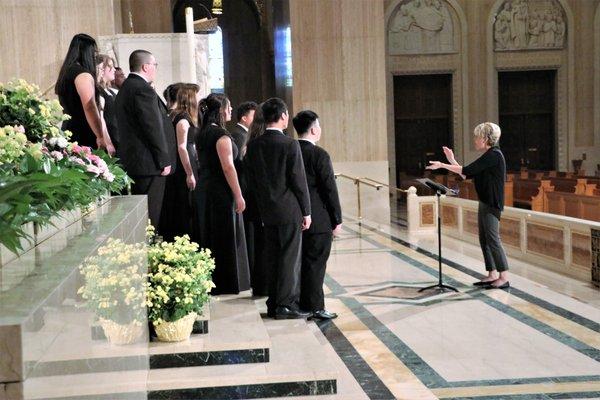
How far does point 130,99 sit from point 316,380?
2.25 meters

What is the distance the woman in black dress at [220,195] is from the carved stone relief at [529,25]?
58.5ft

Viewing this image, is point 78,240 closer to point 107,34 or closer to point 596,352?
point 596,352

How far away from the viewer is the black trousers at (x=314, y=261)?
6223mm

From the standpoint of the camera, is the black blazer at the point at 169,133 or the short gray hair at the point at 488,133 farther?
the short gray hair at the point at 488,133

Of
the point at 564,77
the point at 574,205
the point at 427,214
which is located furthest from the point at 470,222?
the point at 564,77

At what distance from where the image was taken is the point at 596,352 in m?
5.41

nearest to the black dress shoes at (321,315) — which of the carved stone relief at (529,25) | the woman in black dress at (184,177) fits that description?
the woman in black dress at (184,177)

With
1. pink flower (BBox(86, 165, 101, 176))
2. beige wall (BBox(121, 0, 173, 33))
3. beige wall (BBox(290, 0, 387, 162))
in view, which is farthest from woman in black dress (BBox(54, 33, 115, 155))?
beige wall (BBox(121, 0, 173, 33))

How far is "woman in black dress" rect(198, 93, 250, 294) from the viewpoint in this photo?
6.24 metres

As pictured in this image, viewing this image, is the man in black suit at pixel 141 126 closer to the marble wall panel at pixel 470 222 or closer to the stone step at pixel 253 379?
the stone step at pixel 253 379

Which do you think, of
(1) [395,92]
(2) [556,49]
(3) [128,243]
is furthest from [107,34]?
(2) [556,49]

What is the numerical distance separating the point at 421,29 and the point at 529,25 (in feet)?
9.90

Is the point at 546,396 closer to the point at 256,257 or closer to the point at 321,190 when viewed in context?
the point at 321,190

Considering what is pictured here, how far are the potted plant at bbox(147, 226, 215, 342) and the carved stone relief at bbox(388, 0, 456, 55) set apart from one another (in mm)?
18296
